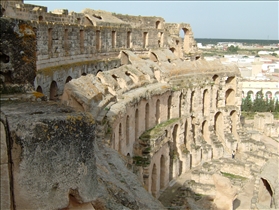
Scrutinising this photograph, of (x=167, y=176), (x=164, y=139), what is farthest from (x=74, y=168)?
(x=167, y=176)

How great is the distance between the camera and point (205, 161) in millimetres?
24453

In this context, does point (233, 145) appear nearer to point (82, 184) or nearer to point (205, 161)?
point (205, 161)

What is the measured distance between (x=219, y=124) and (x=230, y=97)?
8.08 ft

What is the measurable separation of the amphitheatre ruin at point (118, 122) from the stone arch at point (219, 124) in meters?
0.09

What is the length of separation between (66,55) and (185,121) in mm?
9406

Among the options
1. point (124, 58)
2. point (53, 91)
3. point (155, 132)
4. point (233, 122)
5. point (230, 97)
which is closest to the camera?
point (53, 91)

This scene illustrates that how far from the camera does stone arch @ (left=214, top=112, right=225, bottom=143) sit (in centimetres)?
2744

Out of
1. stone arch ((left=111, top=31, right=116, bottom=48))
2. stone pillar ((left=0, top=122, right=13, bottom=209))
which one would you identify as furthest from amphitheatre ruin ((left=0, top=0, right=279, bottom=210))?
stone arch ((left=111, top=31, right=116, bottom=48))

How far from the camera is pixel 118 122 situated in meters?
14.4

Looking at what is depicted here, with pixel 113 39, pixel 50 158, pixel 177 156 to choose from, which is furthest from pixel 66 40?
pixel 50 158

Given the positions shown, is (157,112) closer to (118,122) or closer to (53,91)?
(118,122)

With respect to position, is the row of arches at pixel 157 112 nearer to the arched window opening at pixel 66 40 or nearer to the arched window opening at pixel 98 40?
the arched window opening at pixel 66 40

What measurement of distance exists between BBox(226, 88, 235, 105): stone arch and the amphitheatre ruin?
0.07m

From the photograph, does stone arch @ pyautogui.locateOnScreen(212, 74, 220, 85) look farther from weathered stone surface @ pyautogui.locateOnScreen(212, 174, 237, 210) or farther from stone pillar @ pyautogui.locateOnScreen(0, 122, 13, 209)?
stone pillar @ pyautogui.locateOnScreen(0, 122, 13, 209)
